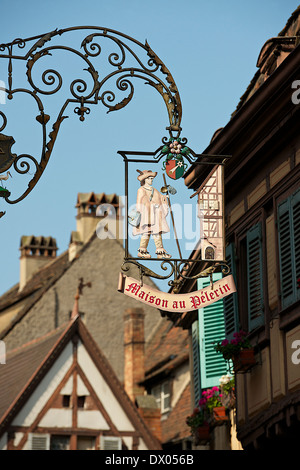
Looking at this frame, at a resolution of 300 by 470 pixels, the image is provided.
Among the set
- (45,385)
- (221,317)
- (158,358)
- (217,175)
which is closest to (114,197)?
(158,358)

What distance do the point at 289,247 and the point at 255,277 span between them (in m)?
1.63

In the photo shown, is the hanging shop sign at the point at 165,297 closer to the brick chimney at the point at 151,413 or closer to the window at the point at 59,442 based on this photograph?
the window at the point at 59,442

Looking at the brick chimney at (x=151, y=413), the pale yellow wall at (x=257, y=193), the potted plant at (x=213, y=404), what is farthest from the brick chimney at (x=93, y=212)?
the pale yellow wall at (x=257, y=193)

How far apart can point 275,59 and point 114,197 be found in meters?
30.7

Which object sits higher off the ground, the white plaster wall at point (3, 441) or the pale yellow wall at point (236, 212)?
the pale yellow wall at point (236, 212)

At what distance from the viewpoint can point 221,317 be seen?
834 inches

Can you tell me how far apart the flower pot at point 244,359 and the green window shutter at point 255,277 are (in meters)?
0.41

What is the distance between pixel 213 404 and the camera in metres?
20.1

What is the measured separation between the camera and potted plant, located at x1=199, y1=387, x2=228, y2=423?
19719 millimetres

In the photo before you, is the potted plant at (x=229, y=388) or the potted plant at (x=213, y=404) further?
the potted plant at (x=213, y=404)

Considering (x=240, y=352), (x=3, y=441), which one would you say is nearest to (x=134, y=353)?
(x=3, y=441)

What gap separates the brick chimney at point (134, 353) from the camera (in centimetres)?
3562

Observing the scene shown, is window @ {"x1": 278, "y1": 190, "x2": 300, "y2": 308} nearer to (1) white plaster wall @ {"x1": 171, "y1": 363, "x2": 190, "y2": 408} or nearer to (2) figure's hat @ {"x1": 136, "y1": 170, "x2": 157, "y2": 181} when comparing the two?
(2) figure's hat @ {"x1": 136, "y1": 170, "x2": 157, "y2": 181}

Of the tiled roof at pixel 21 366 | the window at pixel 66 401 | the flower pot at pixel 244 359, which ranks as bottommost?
the flower pot at pixel 244 359
